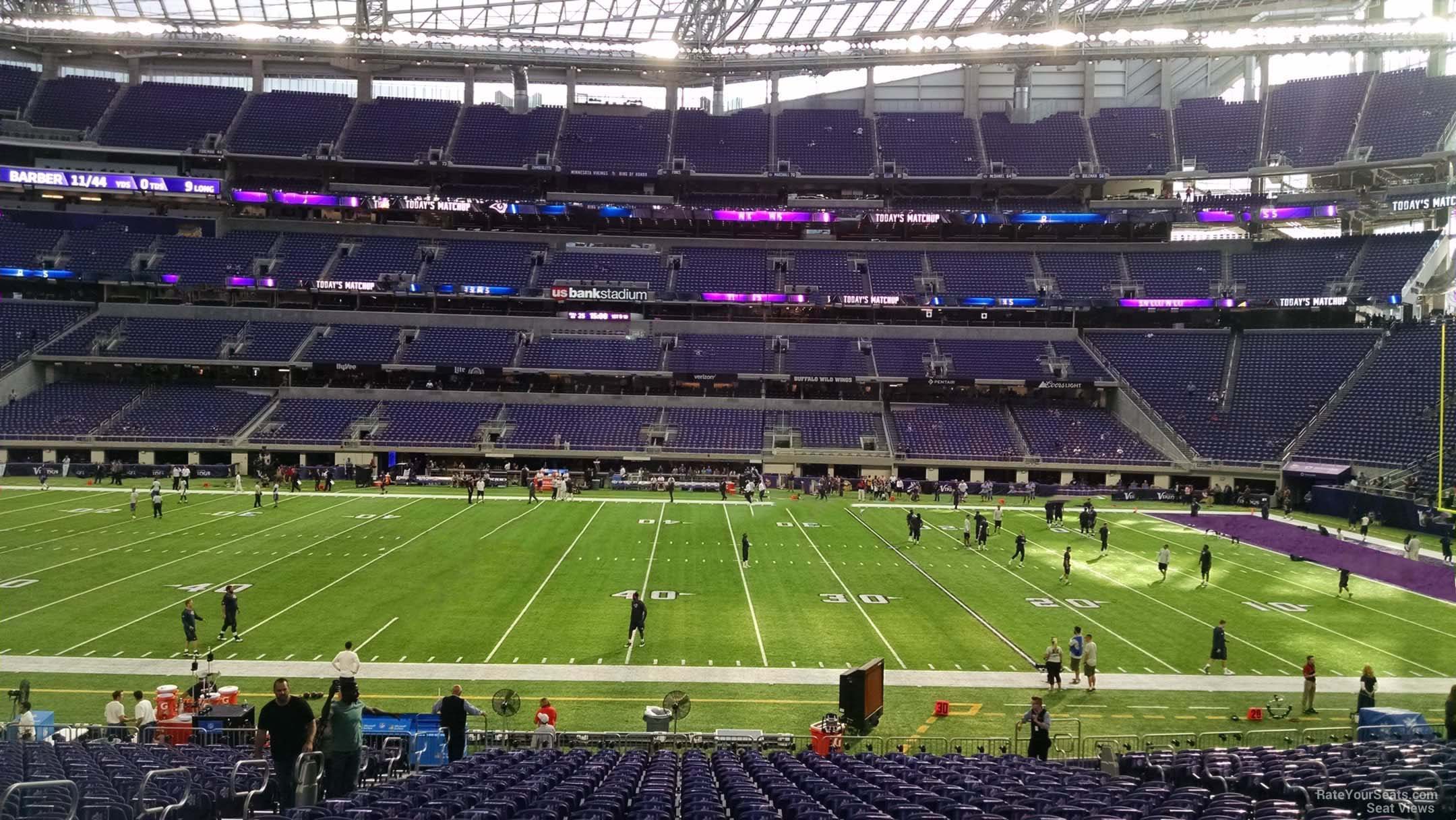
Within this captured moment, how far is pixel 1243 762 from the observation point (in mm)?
11336

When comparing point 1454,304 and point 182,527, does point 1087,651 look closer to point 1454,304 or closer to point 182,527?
point 182,527

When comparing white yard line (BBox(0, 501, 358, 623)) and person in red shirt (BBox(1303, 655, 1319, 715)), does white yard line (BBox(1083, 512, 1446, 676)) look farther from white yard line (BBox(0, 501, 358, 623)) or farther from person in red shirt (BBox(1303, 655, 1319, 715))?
white yard line (BBox(0, 501, 358, 623))

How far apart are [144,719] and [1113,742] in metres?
15.5

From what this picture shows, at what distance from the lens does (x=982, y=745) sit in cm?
1595

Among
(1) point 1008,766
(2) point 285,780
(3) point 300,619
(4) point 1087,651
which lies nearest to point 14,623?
(3) point 300,619

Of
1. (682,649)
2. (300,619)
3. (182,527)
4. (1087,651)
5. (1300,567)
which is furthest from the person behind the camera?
(182,527)

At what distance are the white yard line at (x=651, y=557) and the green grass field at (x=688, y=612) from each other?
187mm

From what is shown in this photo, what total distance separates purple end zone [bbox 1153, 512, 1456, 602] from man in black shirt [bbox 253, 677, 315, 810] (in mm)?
31050

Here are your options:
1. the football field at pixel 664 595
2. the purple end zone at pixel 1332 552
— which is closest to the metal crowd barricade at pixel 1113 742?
the football field at pixel 664 595

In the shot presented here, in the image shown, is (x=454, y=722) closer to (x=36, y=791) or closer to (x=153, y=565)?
(x=36, y=791)

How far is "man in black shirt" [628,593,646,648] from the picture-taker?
2114 centimetres

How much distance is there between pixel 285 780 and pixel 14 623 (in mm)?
17505

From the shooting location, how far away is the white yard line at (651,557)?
2120 centimetres

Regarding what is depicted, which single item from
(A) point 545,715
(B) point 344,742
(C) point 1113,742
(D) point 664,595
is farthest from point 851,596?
(B) point 344,742
